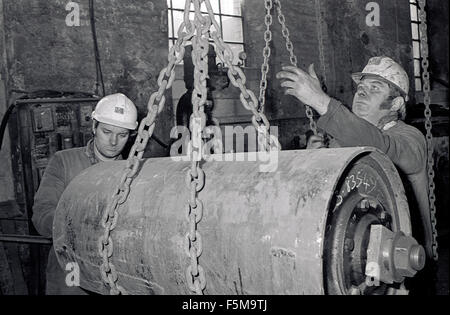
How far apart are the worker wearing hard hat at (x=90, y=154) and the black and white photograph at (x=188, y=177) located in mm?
11

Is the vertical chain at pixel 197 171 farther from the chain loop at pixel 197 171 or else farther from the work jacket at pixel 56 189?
the work jacket at pixel 56 189

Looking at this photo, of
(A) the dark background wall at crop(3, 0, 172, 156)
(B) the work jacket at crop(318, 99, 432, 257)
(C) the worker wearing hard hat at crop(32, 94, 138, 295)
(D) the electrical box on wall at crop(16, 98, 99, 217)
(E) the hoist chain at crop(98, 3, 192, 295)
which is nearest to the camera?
(E) the hoist chain at crop(98, 3, 192, 295)

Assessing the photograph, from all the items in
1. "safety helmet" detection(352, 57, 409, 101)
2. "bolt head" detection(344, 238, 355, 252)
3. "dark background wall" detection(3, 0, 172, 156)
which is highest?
"dark background wall" detection(3, 0, 172, 156)

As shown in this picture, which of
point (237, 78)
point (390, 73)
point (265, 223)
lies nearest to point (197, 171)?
point (265, 223)

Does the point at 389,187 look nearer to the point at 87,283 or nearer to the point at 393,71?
the point at 393,71

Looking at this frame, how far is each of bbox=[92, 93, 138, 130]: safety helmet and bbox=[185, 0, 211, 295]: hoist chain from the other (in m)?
1.53

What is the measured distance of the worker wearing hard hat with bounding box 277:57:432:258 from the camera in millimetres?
2203

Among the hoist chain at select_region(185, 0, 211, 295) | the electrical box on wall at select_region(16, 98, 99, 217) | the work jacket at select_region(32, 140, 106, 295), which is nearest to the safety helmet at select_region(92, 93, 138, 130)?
the work jacket at select_region(32, 140, 106, 295)

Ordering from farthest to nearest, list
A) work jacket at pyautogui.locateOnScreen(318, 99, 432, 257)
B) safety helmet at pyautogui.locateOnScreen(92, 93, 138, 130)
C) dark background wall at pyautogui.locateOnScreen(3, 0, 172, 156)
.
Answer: dark background wall at pyautogui.locateOnScreen(3, 0, 172, 156)
safety helmet at pyautogui.locateOnScreen(92, 93, 138, 130)
work jacket at pyautogui.locateOnScreen(318, 99, 432, 257)

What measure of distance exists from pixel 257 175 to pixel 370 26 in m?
9.07

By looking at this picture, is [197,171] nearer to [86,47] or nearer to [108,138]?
[108,138]

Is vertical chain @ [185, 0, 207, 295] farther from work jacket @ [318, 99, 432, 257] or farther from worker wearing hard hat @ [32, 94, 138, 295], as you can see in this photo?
worker wearing hard hat @ [32, 94, 138, 295]

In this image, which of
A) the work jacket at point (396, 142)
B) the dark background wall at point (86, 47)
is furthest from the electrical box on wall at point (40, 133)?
the work jacket at point (396, 142)
